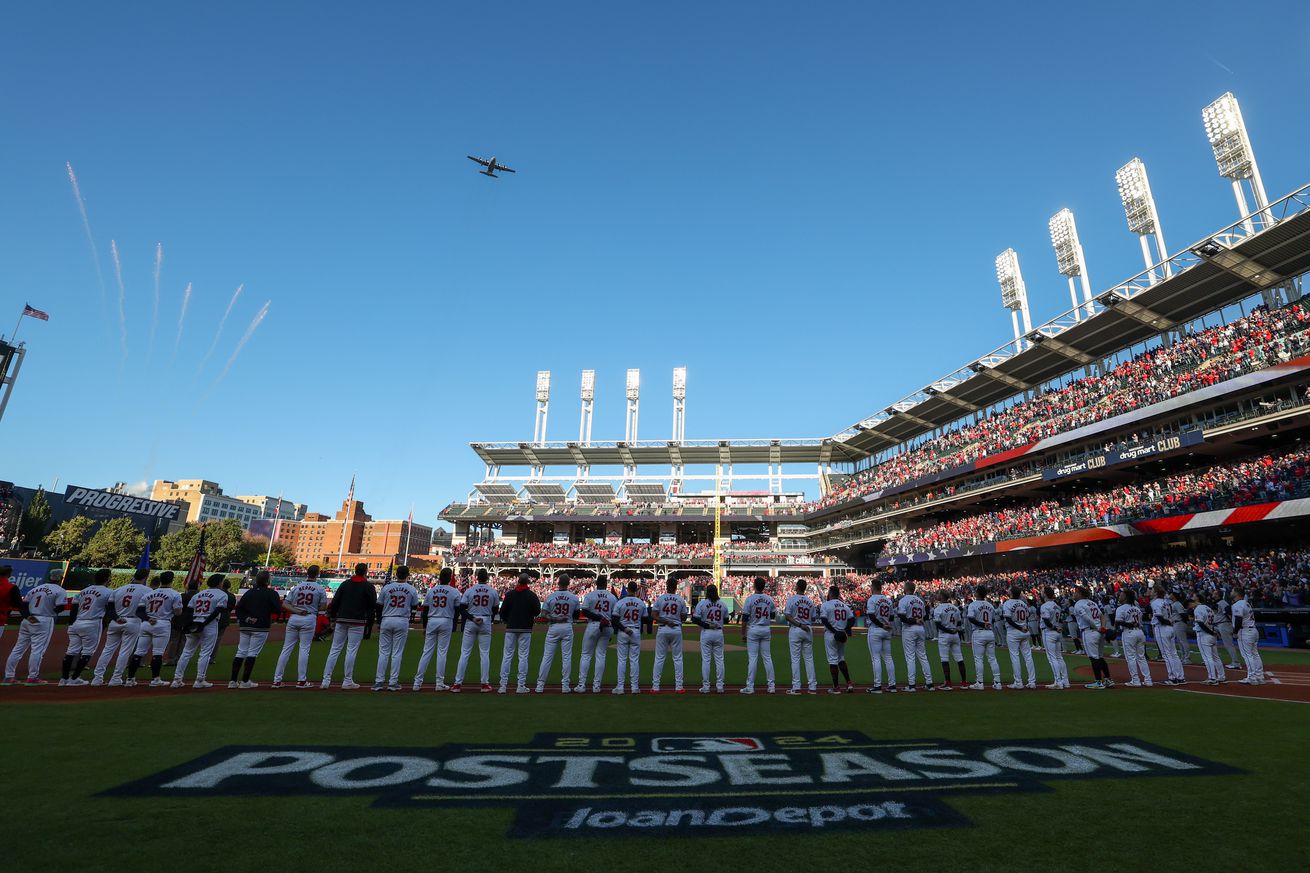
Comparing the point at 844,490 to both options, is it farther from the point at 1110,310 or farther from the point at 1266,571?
the point at 1266,571

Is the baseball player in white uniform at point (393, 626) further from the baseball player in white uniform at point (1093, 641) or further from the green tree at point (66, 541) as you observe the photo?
the green tree at point (66, 541)

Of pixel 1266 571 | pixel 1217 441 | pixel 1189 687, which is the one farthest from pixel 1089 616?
pixel 1217 441

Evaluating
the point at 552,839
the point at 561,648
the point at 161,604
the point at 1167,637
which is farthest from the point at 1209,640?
the point at 161,604

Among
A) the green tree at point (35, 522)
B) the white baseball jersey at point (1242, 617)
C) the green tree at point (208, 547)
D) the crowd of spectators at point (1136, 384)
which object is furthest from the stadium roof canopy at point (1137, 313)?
the green tree at point (35, 522)

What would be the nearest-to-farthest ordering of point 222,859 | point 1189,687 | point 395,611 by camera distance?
point 222,859 < point 395,611 < point 1189,687

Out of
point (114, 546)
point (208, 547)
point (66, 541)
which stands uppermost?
point (208, 547)

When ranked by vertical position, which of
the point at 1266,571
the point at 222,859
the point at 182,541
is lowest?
the point at 222,859

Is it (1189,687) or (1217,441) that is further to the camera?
(1217,441)

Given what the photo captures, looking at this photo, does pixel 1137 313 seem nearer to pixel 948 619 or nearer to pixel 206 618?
pixel 948 619
